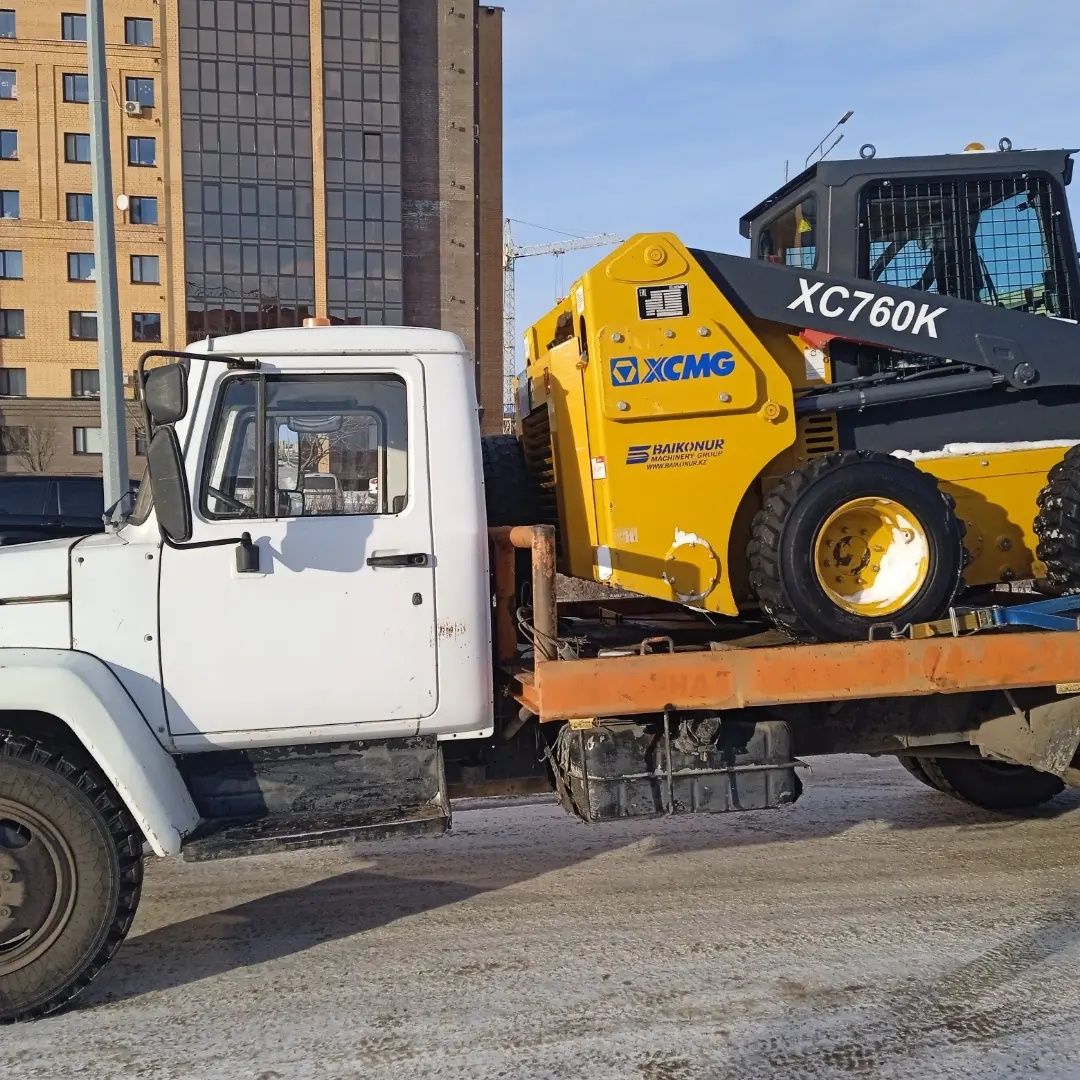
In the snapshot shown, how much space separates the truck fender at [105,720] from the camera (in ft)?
12.0

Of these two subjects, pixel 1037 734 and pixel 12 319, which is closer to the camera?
pixel 1037 734

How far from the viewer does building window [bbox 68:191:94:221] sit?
147 ft

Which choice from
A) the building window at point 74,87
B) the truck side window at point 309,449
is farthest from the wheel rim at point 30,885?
the building window at point 74,87

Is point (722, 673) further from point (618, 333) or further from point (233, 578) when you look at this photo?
point (233, 578)

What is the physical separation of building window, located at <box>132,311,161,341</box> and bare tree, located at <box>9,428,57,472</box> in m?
5.47

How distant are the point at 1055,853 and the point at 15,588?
5024mm

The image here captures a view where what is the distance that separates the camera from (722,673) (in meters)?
4.18

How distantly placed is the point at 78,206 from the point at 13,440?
10409 mm

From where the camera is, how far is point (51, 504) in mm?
11875

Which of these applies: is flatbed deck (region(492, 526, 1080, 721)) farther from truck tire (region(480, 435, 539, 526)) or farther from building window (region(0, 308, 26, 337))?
building window (region(0, 308, 26, 337))

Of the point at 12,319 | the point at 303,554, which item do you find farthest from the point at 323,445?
the point at 12,319

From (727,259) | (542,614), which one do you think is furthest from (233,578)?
(727,259)

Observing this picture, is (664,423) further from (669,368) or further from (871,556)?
(871,556)

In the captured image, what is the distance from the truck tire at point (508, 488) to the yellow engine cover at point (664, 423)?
0.39m
